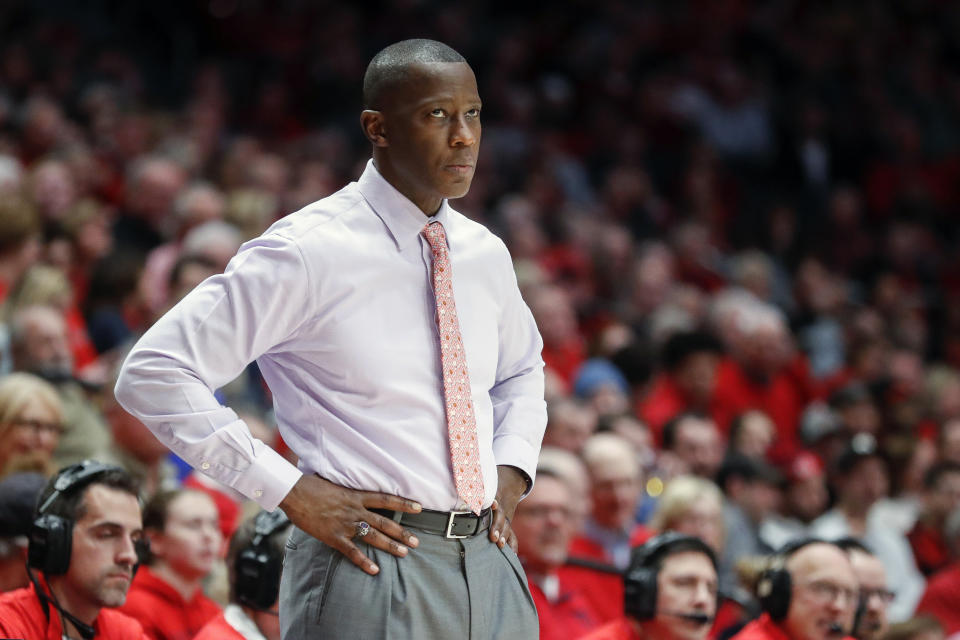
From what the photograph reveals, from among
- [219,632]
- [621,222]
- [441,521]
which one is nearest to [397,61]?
[441,521]

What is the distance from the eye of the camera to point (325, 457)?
2.22 meters

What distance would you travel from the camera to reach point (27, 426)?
3945mm

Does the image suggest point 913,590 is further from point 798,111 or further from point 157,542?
point 798,111

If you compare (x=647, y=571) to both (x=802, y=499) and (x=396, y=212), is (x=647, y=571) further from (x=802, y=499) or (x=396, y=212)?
(x=802, y=499)

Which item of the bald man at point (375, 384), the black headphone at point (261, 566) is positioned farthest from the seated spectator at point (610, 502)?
the bald man at point (375, 384)

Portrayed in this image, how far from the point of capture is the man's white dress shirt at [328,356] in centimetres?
214

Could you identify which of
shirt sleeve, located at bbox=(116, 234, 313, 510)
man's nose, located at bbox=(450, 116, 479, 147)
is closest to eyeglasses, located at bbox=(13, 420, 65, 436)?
shirt sleeve, located at bbox=(116, 234, 313, 510)

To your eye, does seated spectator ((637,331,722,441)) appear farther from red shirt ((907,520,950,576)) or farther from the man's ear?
the man's ear

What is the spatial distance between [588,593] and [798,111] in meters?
6.01

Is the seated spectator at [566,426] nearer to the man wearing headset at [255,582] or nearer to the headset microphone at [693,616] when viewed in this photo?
the headset microphone at [693,616]

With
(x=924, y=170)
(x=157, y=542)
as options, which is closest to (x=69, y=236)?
(x=157, y=542)

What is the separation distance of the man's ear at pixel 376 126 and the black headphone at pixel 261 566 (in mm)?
1092

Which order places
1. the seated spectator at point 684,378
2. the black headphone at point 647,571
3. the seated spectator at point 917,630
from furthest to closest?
the seated spectator at point 684,378 < the seated spectator at point 917,630 < the black headphone at point 647,571

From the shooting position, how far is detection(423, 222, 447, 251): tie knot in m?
2.32
